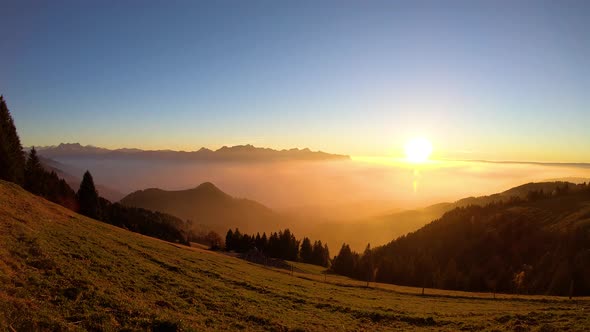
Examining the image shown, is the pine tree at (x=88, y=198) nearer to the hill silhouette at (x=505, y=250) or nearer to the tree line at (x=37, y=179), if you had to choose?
the tree line at (x=37, y=179)

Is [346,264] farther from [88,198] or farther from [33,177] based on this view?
[33,177]

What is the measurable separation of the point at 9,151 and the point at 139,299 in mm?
72988

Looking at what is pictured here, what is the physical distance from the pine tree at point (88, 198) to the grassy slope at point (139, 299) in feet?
204

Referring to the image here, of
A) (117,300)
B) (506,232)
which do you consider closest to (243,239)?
(506,232)

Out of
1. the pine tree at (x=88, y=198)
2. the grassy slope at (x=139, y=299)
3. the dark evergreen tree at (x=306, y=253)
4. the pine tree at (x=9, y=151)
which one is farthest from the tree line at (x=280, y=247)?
the grassy slope at (x=139, y=299)

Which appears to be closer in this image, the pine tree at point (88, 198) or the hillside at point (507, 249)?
the hillside at point (507, 249)

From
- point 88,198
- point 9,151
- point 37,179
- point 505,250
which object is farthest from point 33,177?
point 505,250

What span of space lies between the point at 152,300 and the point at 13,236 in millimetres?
13358

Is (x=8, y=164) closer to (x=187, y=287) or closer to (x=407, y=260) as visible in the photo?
(x=187, y=287)

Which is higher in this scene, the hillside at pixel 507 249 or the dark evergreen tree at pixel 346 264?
the hillside at pixel 507 249

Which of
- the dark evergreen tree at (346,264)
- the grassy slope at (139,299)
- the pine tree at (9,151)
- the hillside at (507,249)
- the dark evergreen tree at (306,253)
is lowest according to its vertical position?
the dark evergreen tree at (306,253)

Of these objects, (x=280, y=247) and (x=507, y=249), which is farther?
(x=280, y=247)

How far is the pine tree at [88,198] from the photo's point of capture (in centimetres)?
9356

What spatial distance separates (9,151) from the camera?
70125 mm
